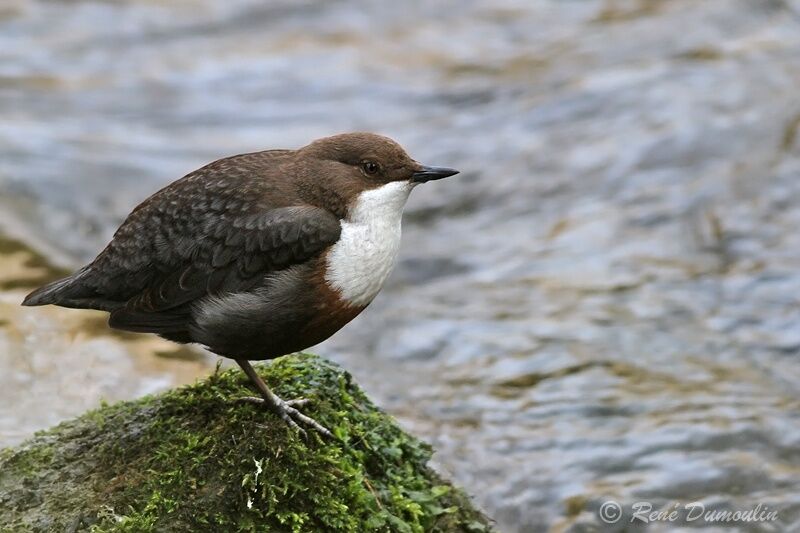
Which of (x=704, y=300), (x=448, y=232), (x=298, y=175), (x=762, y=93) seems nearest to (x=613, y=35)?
(x=762, y=93)

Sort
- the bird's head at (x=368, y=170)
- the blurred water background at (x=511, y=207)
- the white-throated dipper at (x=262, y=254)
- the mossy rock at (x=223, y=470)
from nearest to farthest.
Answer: the mossy rock at (x=223, y=470) → the white-throated dipper at (x=262, y=254) → the bird's head at (x=368, y=170) → the blurred water background at (x=511, y=207)

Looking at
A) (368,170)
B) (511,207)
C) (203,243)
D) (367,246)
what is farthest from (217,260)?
(511,207)

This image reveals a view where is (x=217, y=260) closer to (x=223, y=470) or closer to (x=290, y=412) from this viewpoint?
(x=290, y=412)

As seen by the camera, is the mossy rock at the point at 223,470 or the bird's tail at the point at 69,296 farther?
the bird's tail at the point at 69,296

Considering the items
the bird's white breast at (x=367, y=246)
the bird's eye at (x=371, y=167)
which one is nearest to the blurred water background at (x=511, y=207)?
the bird's white breast at (x=367, y=246)

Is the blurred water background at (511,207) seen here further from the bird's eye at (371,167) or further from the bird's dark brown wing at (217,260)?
the bird's eye at (371,167)

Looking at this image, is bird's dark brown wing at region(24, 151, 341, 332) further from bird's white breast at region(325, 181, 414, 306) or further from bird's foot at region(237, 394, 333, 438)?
bird's foot at region(237, 394, 333, 438)

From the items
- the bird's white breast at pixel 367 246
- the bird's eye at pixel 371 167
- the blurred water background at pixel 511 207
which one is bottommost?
the blurred water background at pixel 511 207

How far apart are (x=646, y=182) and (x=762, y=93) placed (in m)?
1.62

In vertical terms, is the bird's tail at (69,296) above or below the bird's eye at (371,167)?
below

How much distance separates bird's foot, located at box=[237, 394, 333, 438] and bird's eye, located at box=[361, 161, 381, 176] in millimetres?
886

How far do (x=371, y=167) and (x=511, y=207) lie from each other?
5.00 metres

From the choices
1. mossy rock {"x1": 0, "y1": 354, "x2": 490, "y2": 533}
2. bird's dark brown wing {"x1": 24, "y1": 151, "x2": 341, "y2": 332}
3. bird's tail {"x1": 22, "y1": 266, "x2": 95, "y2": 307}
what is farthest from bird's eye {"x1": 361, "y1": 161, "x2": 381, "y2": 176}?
bird's tail {"x1": 22, "y1": 266, "x2": 95, "y2": 307}

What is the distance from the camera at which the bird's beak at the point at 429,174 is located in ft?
13.2
